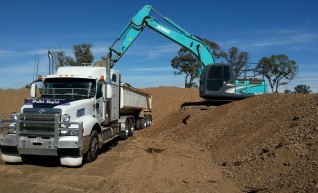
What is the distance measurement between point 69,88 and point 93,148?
2.36 meters

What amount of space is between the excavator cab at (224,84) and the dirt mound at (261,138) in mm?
2283

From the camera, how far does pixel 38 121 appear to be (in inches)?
414

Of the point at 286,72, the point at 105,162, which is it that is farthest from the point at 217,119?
the point at 286,72

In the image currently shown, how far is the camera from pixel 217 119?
55.1 feet

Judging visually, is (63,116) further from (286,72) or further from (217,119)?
(286,72)

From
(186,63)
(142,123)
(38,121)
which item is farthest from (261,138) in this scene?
(186,63)

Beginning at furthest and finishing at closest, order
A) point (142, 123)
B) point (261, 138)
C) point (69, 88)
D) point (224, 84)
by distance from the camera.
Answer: point (142, 123), point (224, 84), point (69, 88), point (261, 138)

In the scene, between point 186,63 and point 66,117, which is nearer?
point 66,117

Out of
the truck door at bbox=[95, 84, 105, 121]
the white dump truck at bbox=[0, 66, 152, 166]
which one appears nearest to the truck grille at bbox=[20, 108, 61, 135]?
the white dump truck at bbox=[0, 66, 152, 166]

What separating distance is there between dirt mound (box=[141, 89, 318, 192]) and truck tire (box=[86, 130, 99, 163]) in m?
3.97

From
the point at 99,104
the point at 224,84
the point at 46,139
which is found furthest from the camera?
the point at 224,84

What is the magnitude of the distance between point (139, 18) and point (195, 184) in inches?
580

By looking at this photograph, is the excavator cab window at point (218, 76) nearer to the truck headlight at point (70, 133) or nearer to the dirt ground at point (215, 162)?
the dirt ground at point (215, 162)

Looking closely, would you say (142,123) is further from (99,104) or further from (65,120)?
(65,120)
